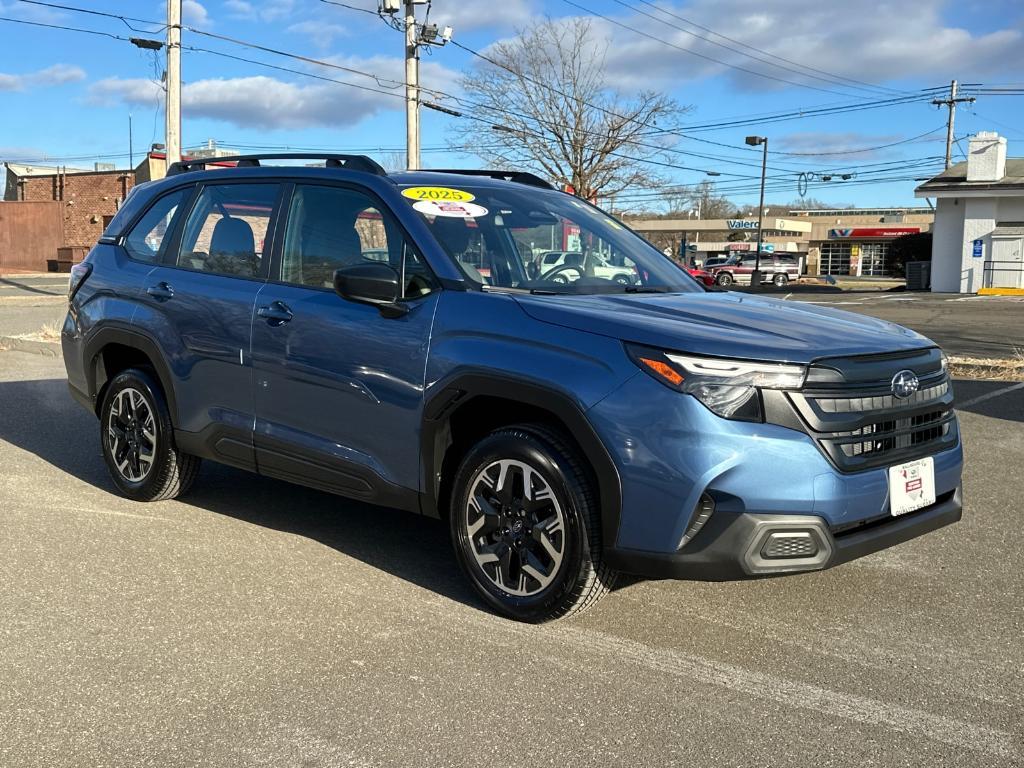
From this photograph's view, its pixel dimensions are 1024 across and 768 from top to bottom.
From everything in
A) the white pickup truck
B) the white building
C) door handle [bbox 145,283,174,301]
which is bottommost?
door handle [bbox 145,283,174,301]

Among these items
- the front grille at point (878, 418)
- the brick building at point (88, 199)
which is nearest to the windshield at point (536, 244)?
the front grille at point (878, 418)

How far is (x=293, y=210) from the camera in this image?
491 centimetres

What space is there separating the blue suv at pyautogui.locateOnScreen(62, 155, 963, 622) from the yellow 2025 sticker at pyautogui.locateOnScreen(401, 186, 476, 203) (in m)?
0.01

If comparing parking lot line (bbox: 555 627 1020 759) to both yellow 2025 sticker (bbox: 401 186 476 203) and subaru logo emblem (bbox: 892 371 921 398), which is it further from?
yellow 2025 sticker (bbox: 401 186 476 203)

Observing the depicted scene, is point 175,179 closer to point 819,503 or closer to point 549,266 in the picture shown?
point 549,266

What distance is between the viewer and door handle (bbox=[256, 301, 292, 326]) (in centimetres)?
467

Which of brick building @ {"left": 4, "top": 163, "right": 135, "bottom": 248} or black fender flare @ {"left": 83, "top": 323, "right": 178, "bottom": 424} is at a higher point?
brick building @ {"left": 4, "top": 163, "right": 135, "bottom": 248}

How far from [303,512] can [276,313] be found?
138cm

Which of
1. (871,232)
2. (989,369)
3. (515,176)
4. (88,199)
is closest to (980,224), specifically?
(989,369)

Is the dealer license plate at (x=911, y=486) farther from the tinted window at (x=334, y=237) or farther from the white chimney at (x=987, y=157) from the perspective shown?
the white chimney at (x=987, y=157)

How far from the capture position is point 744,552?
3.42 m

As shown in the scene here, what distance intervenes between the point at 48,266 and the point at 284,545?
48.4m

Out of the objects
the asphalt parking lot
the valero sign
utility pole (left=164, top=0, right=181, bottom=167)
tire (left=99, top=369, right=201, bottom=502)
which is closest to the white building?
utility pole (left=164, top=0, right=181, bottom=167)

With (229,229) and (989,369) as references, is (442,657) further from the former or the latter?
(989,369)
